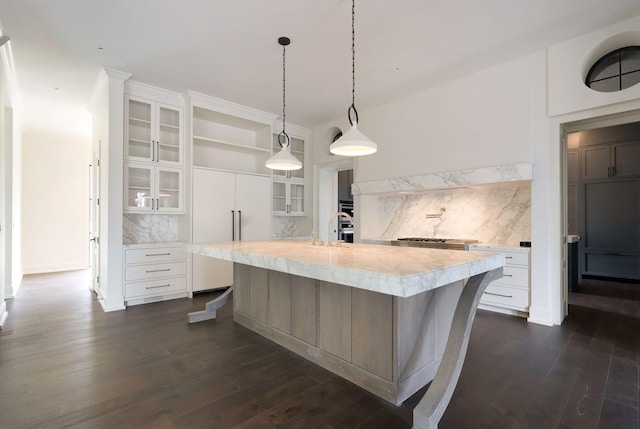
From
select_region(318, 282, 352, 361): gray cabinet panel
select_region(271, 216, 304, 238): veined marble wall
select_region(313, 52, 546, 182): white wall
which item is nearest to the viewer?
select_region(318, 282, 352, 361): gray cabinet panel

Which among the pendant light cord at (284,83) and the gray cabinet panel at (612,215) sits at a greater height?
the pendant light cord at (284,83)

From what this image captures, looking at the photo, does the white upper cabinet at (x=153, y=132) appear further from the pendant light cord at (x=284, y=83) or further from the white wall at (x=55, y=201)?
the white wall at (x=55, y=201)

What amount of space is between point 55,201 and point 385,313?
787cm

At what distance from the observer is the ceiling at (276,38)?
2688 millimetres

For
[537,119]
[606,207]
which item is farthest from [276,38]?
[606,207]

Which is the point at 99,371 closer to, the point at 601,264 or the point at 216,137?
the point at 216,137

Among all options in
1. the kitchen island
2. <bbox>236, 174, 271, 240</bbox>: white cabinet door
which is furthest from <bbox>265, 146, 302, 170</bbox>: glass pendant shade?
<bbox>236, 174, 271, 240</bbox>: white cabinet door

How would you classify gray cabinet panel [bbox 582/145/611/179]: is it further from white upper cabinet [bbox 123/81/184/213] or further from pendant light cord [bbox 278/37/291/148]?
white upper cabinet [bbox 123/81/184/213]

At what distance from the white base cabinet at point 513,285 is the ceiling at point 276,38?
220 centimetres

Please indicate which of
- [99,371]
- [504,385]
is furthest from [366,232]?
[99,371]

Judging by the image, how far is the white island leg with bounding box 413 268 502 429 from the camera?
1604mm

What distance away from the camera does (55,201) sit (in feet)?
22.2

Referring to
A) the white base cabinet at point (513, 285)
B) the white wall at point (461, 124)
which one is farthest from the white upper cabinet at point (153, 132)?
the white base cabinet at point (513, 285)

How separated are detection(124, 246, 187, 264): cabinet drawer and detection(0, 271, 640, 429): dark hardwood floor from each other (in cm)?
92
